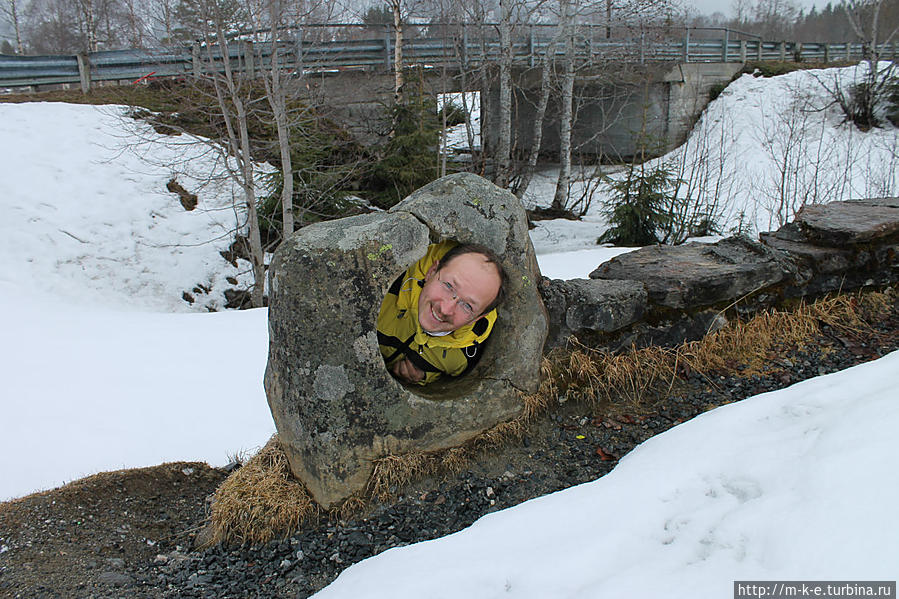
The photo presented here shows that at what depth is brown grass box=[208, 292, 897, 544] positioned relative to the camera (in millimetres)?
3186

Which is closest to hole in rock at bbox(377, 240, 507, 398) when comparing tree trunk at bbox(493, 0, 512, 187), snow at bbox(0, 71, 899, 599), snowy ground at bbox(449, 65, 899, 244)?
snow at bbox(0, 71, 899, 599)

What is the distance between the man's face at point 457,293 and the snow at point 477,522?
100cm

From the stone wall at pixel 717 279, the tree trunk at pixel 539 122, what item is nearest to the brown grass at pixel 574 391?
the stone wall at pixel 717 279

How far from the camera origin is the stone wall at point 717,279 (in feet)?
13.1

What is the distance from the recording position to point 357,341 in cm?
309

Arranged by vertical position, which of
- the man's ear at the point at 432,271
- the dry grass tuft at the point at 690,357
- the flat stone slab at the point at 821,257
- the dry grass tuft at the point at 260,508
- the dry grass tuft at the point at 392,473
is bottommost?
the dry grass tuft at the point at 260,508

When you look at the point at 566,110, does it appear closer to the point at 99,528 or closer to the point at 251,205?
the point at 251,205

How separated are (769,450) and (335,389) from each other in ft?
6.73

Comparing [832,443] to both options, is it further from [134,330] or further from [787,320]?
[134,330]

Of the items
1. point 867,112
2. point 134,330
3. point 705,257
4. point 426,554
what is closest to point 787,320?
point 705,257

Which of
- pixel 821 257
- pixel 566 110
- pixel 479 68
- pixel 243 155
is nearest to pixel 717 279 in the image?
pixel 821 257

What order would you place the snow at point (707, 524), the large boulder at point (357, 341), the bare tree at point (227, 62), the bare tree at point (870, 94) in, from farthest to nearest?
the bare tree at point (870, 94) → the bare tree at point (227, 62) → the large boulder at point (357, 341) → the snow at point (707, 524)

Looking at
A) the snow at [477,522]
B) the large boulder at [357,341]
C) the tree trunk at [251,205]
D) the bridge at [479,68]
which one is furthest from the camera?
the bridge at [479,68]

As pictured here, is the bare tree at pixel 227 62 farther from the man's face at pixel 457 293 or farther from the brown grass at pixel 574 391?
the brown grass at pixel 574 391
